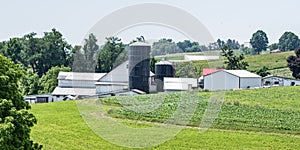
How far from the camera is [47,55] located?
258ft

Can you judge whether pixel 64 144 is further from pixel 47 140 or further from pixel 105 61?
pixel 105 61

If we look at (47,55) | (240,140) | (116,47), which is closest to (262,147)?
(240,140)

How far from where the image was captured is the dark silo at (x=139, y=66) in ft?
157

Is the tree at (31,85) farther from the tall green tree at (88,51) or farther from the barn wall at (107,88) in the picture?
the tall green tree at (88,51)

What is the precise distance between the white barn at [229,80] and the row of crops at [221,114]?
12042mm

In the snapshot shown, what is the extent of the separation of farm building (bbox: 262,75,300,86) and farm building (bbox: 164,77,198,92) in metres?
12.4

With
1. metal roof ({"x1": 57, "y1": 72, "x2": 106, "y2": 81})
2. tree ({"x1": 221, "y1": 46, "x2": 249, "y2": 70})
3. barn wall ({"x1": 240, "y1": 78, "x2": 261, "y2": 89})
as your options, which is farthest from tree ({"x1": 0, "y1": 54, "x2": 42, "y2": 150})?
tree ({"x1": 221, "y1": 46, "x2": 249, "y2": 70})

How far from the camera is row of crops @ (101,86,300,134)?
29.0 meters

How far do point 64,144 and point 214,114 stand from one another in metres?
13.0

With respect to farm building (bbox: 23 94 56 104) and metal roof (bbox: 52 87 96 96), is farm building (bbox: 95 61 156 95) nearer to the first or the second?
metal roof (bbox: 52 87 96 96)

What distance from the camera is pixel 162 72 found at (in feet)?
175

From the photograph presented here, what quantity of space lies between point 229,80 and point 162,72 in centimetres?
744

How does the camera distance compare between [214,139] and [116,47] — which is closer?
[214,139]

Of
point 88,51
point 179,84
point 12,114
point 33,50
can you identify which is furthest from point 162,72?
point 12,114
